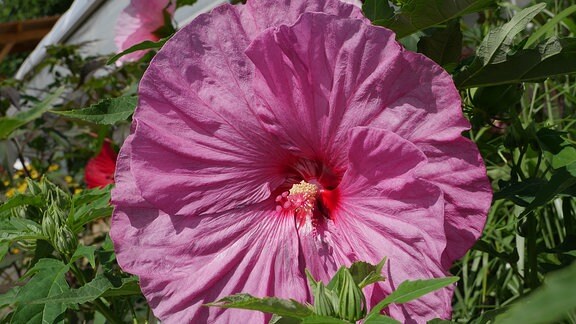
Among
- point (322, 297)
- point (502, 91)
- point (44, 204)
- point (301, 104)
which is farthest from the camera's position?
point (44, 204)

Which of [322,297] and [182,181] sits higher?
[182,181]

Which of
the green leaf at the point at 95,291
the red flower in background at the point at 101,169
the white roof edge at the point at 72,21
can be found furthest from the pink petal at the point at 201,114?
the white roof edge at the point at 72,21

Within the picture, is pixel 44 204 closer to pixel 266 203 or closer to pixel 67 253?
pixel 67 253

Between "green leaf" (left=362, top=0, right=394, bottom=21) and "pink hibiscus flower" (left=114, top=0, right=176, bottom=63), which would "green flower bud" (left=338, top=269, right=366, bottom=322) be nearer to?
"green leaf" (left=362, top=0, right=394, bottom=21)

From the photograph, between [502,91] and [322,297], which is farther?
[502,91]

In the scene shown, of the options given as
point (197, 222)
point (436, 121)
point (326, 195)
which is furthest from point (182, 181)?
point (436, 121)

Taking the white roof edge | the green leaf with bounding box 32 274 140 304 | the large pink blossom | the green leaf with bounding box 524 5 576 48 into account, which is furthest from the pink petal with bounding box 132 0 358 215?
the white roof edge

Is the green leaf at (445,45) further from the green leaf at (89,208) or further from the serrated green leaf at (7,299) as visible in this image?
the serrated green leaf at (7,299)
